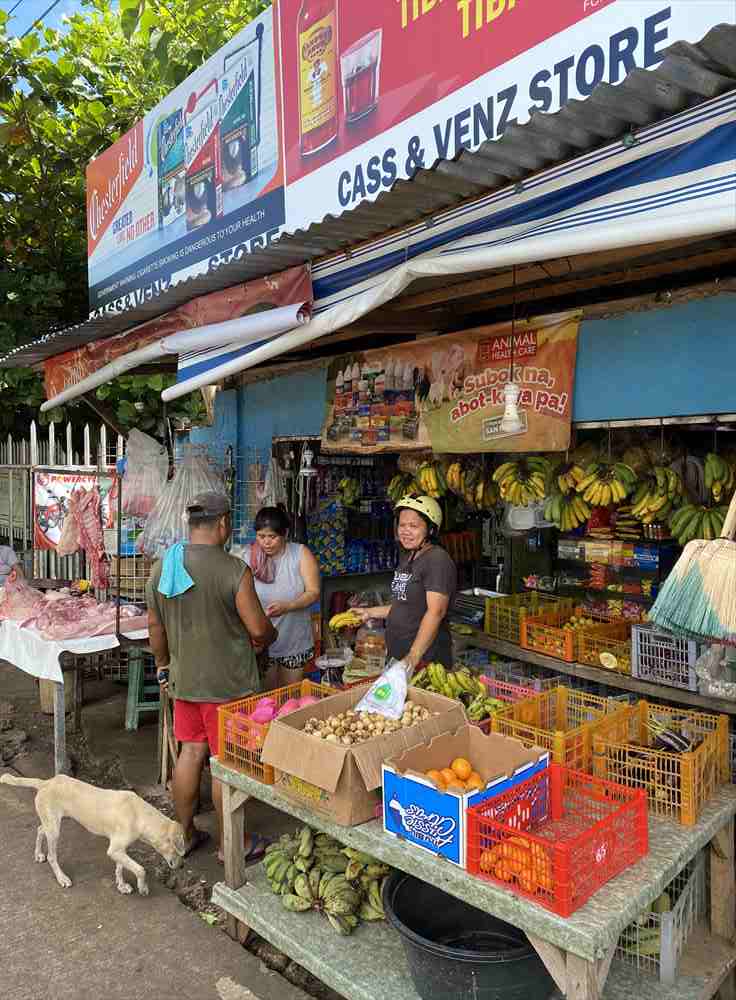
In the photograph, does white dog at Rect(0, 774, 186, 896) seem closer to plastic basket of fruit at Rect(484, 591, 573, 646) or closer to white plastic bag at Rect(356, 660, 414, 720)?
white plastic bag at Rect(356, 660, 414, 720)

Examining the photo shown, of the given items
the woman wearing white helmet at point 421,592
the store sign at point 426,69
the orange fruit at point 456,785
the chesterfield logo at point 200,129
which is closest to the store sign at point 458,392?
the woman wearing white helmet at point 421,592

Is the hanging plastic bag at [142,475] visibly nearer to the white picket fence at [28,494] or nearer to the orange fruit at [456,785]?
the white picket fence at [28,494]

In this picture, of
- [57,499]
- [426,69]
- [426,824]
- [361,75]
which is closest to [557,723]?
[426,824]

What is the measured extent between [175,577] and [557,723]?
2210 mm

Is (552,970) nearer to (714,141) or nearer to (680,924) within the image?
(680,924)

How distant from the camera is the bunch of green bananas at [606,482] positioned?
15.6 feet

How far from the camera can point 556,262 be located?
421cm

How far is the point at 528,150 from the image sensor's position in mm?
2947

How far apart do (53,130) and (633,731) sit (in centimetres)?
1049

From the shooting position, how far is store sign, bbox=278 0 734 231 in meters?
3.70

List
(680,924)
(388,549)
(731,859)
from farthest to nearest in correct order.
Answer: (388,549), (731,859), (680,924)

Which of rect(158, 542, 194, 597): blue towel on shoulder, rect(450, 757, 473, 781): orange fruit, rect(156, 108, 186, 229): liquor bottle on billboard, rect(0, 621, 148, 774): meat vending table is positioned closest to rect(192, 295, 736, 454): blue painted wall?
rect(450, 757, 473, 781): orange fruit

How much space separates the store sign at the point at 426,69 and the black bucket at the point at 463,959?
3.06 m

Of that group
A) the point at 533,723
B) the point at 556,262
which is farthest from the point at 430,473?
the point at 533,723
